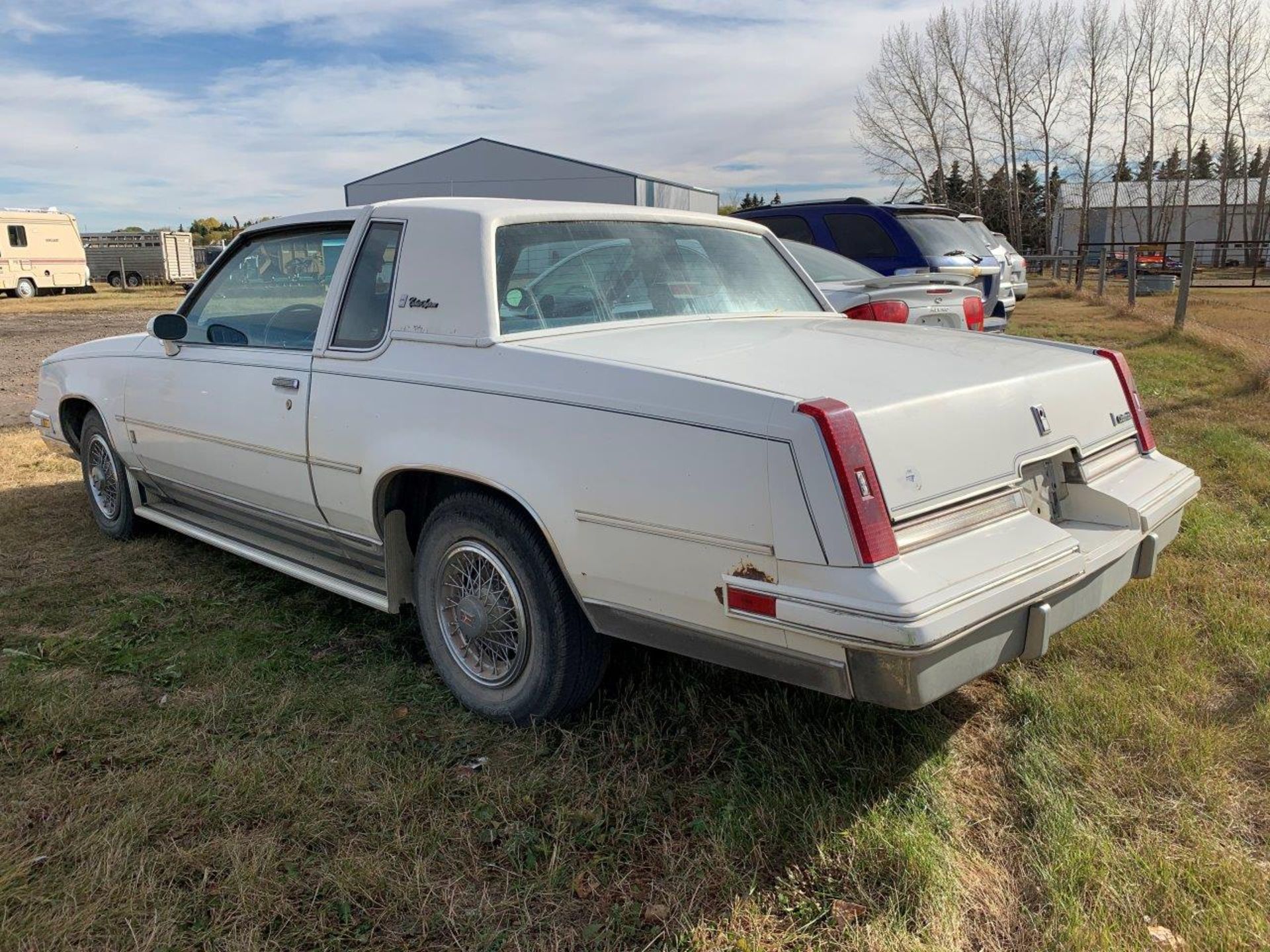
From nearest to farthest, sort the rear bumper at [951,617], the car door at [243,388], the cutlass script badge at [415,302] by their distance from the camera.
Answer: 1. the rear bumper at [951,617]
2. the cutlass script badge at [415,302]
3. the car door at [243,388]

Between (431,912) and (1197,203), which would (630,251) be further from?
(1197,203)

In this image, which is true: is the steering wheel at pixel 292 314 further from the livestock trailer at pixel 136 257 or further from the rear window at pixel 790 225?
the livestock trailer at pixel 136 257

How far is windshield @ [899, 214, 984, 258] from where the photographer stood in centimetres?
978

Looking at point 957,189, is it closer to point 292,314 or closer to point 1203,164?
point 1203,164

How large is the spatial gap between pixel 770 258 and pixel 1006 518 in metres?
1.93

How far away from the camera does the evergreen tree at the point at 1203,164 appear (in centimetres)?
5391

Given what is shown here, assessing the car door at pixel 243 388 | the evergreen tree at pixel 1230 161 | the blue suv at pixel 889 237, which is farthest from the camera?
the evergreen tree at pixel 1230 161

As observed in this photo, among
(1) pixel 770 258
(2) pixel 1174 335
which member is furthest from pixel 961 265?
(1) pixel 770 258

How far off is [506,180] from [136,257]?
16.7m

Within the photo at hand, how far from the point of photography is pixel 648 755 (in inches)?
114

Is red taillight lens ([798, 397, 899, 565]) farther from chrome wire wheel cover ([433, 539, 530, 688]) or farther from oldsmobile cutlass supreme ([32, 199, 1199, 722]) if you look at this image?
chrome wire wheel cover ([433, 539, 530, 688])

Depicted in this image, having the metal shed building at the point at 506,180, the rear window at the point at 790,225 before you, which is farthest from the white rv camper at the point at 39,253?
the rear window at the point at 790,225

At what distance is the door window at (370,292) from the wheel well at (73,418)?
2.61m

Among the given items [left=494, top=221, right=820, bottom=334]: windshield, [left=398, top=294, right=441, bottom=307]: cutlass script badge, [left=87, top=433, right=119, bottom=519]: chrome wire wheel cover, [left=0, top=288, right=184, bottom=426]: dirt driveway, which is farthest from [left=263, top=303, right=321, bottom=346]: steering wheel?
[left=0, top=288, right=184, bottom=426]: dirt driveway
